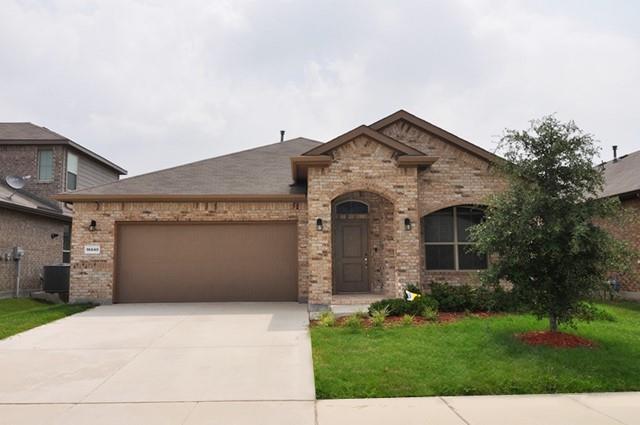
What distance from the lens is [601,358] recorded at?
626cm

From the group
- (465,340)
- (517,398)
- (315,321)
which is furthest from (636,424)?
(315,321)

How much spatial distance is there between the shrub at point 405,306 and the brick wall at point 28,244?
11.6 meters

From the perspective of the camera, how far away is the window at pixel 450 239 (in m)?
12.3

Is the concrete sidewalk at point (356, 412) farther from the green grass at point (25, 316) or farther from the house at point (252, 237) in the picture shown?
the house at point (252, 237)

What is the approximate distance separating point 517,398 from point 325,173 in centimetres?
703

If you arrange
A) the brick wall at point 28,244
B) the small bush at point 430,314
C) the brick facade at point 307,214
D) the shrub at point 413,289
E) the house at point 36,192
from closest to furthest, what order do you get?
the small bush at point 430,314 → the shrub at point 413,289 → the brick facade at point 307,214 → the brick wall at point 28,244 → the house at point 36,192

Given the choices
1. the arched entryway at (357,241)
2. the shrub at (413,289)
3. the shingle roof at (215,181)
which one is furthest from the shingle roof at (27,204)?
the shrub at (413,289)

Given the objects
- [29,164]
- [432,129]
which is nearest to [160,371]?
[432,129]

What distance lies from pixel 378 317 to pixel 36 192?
1588cm

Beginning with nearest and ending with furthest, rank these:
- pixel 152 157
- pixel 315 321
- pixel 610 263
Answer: pixel 610 263 → pixel 315 321 → pixel 152 157

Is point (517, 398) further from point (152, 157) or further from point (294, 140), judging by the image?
point (152, 157)

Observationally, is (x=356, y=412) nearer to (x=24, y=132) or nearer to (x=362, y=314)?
(x=362, y=314)

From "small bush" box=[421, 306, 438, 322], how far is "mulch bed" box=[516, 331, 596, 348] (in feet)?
5.51

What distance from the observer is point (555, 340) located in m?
7.00
